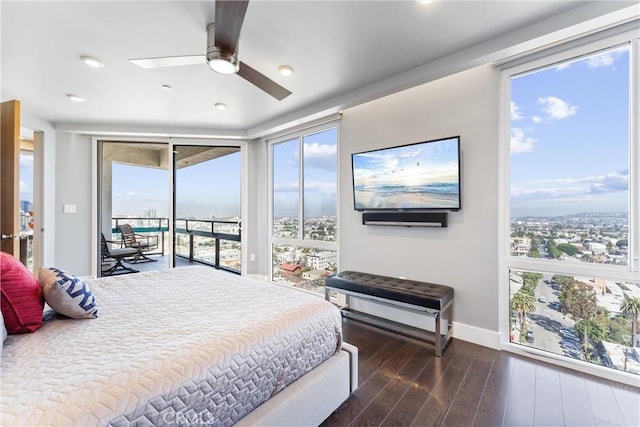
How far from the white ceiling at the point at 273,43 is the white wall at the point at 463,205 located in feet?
1.19

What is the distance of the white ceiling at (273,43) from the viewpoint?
179cm

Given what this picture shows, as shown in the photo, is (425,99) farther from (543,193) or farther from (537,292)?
(537,292)

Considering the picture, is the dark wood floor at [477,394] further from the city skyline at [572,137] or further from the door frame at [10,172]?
the door frame at [10,172]

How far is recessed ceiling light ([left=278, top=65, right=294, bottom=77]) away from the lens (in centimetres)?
251

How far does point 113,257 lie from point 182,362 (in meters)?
4.89

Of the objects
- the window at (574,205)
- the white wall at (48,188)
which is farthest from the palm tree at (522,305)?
the white wall at (48,188)

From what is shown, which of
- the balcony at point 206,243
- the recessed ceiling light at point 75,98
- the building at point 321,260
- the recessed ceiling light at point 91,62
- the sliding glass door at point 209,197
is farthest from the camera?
the balcony at point 206,243

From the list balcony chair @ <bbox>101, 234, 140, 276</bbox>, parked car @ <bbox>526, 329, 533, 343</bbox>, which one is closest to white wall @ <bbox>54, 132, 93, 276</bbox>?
balcony chair @ <bbox>101, 234, 140, 276</bbox>

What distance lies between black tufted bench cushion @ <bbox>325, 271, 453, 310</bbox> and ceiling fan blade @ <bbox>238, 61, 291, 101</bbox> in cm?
196

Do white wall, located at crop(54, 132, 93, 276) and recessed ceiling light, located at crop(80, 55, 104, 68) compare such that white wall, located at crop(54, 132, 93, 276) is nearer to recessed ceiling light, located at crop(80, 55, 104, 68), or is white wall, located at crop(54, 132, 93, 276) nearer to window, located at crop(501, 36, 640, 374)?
recessed ceiling light, located at crop(80, 55, 104, 68)

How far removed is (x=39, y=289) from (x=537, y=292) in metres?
3.47

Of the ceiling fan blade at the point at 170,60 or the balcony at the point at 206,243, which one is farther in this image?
the balcony at the point at 206,243

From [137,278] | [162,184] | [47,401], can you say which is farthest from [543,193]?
[162,184]

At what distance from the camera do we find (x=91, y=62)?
2.38m
